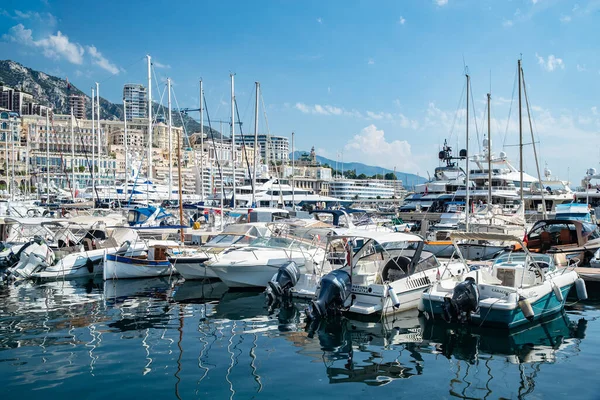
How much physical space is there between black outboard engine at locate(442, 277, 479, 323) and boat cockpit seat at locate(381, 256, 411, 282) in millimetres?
2094

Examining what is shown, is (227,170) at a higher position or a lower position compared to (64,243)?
higher

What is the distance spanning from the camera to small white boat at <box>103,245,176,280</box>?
22047 millimetres

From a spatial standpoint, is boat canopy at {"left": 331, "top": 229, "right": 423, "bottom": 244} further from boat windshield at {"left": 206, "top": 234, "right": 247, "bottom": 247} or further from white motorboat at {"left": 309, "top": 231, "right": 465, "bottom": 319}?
boat windshield at {"left": 206, "top": 234, "right": 247, "bottom": 247}

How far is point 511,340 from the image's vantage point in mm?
12750

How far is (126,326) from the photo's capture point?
14.1 meters

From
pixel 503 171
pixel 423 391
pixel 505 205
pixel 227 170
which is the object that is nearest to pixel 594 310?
pixel 423 391

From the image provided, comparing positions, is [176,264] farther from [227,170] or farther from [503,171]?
[227,170]

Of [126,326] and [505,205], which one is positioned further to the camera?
[505,205]

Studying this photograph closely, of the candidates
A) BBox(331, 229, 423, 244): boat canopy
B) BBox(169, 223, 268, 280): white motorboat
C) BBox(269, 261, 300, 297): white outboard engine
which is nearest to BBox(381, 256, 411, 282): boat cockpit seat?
BBox(331, 229, 423, 244): boat canopy

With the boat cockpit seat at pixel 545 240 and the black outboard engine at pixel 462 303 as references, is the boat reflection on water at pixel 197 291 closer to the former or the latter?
the black outboard engine at pixel 462 303

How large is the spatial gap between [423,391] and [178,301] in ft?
35.3

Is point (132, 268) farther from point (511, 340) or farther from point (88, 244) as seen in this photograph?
point (511, 340)

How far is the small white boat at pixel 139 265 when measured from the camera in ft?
72.3

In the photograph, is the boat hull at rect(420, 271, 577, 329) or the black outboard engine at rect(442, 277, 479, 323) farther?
the black outboard engine at rect(442, 277, 479, 323)
